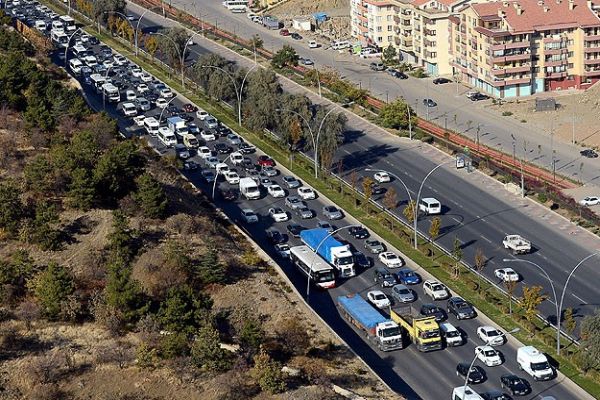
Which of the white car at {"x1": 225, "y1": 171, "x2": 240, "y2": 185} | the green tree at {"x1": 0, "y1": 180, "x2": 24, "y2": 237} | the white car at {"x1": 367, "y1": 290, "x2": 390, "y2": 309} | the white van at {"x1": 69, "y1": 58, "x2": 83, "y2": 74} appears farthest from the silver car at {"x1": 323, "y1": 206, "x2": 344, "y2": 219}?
the white van at {"x1": 69, "y1": 58, "x2": 83, "y2": 74}

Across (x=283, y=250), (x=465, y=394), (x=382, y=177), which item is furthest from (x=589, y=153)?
(x=465, y=394)

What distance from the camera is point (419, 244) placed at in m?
90.8

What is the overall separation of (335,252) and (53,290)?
24146 millimetres

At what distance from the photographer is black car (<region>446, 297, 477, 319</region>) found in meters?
77.2

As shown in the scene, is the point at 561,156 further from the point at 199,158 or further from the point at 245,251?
the point at 245,251

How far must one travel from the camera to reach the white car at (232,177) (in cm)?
10631

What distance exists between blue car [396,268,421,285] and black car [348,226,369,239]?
8.43 m

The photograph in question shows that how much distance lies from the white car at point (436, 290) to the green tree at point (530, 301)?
5.60 meters

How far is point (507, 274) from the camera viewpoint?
83.4 meters

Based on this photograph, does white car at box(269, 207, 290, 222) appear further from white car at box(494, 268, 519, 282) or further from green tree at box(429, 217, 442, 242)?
white car at box(494, 268, 519, 282)

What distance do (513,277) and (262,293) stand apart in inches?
745

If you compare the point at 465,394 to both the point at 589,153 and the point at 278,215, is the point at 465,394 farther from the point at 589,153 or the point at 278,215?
the point at 589,153

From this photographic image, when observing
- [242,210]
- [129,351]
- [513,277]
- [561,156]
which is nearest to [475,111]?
[561,156]

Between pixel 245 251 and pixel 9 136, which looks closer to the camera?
pixel 245 251
